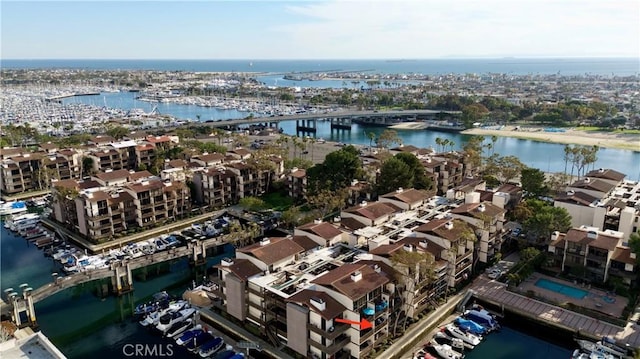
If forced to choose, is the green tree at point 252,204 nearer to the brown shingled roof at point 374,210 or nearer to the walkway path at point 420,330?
the brown shingled roof at point 374,210

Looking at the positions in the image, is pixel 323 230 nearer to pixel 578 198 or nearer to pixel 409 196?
pixel 409 196

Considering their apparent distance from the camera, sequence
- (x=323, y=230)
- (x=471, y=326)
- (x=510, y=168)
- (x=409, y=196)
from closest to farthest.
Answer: (x=471, y=326)
(x=323, y=230)
(x=409, y=196)
(x=510, y=168)

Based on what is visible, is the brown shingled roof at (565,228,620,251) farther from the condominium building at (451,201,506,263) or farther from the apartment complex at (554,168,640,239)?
the apartment complex at (554,168,640,239)

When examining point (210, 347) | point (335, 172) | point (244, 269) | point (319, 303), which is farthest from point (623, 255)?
point (210, 347)

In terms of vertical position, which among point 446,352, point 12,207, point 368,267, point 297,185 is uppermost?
point 368,267

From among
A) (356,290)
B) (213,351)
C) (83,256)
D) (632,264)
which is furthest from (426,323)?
(83,256)

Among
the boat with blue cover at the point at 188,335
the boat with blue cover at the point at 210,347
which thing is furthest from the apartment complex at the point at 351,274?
the boat with blue cover at the point at 188,335
